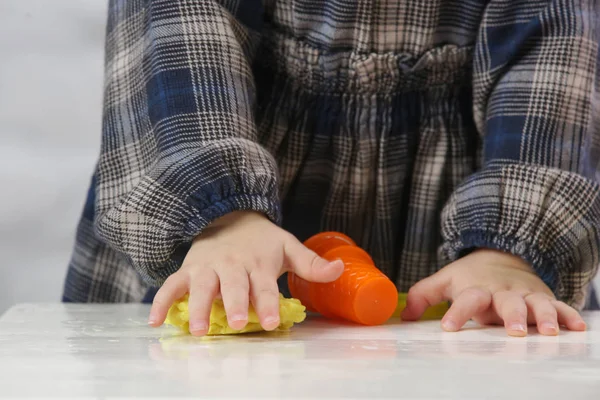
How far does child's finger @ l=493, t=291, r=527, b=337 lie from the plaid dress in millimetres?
66

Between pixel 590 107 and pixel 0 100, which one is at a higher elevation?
pixel 590 107

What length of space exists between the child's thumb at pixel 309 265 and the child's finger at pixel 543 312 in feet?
0.54

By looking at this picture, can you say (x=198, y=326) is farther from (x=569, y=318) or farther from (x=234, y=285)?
(x=569, y=318)

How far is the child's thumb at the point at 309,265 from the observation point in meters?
0.62

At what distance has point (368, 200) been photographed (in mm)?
903

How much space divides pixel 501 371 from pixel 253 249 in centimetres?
24

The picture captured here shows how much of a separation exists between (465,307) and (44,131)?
0.79 m

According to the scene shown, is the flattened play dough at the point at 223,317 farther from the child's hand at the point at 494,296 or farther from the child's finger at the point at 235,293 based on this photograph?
the child's hand at the point at 494,296

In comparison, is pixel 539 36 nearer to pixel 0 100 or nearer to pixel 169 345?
pixel 169 345

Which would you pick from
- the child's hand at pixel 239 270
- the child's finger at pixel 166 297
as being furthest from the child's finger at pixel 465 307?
the child's finger at pixel 166 297

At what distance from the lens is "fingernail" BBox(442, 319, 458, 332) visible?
0.64 m

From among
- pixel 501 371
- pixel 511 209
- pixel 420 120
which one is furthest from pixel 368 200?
Answer: pixel 501 371

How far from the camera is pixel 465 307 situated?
0.66 meters

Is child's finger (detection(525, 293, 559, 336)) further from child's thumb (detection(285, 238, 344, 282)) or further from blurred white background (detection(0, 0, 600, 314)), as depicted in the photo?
blurred white background (detection(0, 0, 600, 314))
